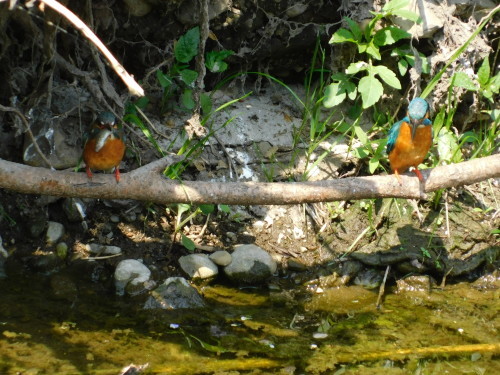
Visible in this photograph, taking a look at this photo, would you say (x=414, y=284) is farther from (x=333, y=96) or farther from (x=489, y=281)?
(x=333, y=96)

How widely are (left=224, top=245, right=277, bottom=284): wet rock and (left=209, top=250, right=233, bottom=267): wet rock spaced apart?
3 centimetres

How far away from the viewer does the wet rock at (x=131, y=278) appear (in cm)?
544

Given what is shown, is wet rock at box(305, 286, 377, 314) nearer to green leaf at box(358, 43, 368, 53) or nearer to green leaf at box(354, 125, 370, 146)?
green leaf at box(354, 125, 370, 146)

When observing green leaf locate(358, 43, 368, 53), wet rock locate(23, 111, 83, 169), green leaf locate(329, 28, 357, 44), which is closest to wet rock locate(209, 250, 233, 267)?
wet rock locate(23, 111, 83, 169)

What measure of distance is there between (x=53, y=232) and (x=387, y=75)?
10.2 feet

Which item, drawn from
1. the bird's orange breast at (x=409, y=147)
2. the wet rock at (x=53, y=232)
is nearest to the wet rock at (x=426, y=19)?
the bird's orange breast at (x=409, y=147)

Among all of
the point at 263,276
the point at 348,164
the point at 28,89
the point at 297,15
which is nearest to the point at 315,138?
the point at 348,164

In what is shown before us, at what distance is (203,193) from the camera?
4.63 meters

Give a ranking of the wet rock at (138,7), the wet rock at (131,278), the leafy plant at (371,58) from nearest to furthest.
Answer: the wet rock at (131,278), the wet rock at (138,7), the leafy plant at (371,58)

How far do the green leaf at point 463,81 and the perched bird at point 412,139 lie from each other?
97 cm

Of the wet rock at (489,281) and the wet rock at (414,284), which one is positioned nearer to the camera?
the wet rock at (414,284)

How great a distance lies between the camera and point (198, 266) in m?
5.72

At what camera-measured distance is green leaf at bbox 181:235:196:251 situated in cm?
577

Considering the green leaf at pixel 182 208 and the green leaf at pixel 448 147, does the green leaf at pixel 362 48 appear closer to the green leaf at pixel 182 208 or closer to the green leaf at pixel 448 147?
the green leaf at pixel 448 147
